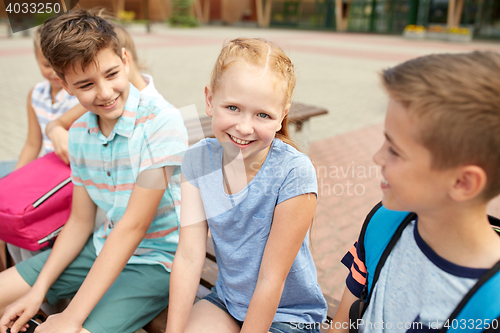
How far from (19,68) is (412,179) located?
441 inches

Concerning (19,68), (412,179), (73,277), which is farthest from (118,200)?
(19,68)

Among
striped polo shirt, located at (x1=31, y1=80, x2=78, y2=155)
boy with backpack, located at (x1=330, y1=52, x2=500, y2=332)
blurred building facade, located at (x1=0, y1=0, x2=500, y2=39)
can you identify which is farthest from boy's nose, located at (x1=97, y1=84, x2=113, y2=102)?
blurred building facade, located at (x1=0, y1=0, x2=500, y2=39)

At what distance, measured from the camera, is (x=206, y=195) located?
4.88 feet

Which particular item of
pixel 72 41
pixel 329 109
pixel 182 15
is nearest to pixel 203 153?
pixel 72 41

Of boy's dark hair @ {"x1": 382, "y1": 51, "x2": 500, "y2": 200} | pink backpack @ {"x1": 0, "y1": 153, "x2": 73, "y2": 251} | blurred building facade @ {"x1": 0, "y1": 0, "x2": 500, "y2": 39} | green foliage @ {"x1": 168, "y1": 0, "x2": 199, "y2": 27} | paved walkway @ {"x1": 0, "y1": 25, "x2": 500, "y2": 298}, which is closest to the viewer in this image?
boy's dark hair @ {"x1": 382, "y1": 51, "x2": 500, "y2": 200}

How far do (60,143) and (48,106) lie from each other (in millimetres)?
611

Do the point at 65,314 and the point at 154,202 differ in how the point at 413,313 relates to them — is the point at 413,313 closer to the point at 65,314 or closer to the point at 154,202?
the point at 154,202

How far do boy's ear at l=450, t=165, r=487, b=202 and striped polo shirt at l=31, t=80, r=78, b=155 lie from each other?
90.2 inches

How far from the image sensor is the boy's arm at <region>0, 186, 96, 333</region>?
5.55 ft

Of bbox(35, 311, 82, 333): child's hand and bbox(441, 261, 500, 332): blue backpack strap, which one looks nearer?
bbox(441, 261, 500, 332): blue backpack strap

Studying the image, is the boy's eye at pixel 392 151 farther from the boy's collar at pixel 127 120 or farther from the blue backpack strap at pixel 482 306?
the boy's collar at pixel 127 120

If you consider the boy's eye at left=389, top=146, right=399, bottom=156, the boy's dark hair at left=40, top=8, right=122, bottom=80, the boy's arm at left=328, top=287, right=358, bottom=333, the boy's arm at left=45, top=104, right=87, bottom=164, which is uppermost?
the boy's dark hair at left=40, top=8, right=122, bottom=80

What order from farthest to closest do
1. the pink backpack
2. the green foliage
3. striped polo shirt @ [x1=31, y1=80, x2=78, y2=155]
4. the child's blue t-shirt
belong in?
the green foliage → striped polo shirt @ [x1=31, y1=80, x2=78, y2=155] → the pink backpack → the child's blue t-shirt

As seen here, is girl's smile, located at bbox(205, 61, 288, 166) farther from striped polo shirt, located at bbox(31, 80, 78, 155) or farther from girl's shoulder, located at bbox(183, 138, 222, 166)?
striped polo shirt, located at bbox(31, 80, 78, 155)
